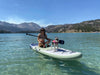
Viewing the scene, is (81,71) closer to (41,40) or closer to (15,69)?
(15,69)

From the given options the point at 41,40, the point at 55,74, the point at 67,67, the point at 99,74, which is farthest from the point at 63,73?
the point at 41,40

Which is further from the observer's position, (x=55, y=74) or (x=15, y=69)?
(x=15, y=69)

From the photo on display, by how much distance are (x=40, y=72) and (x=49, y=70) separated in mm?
831

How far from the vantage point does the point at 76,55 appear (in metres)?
8.45

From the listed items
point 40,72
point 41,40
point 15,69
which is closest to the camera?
point 40,72

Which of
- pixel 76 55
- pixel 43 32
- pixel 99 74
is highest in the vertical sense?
pixel 43 32

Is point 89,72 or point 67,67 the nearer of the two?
point 89,72

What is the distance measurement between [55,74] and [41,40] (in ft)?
22.8

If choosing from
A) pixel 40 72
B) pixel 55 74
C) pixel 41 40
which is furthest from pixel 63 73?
pixel 41 40

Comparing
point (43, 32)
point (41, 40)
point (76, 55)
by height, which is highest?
point (43, 32)

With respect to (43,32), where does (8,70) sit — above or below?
below

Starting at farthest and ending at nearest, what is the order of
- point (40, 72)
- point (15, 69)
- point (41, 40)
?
point (41, 40) < point (15, 69) < point (40, 72)

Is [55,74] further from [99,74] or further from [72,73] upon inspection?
[99,74]

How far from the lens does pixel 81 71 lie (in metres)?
7.77
